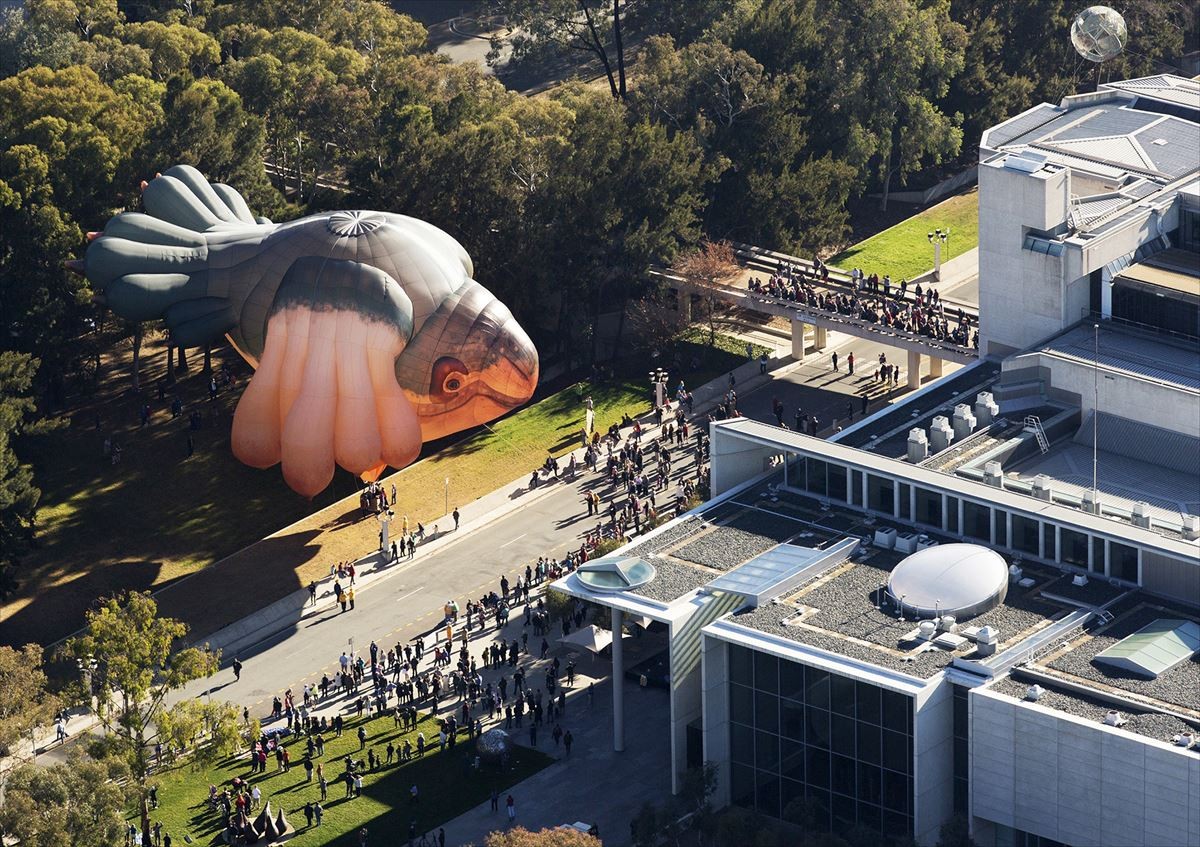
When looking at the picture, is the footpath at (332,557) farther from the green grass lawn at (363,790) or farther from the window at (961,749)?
the window at (961,749)

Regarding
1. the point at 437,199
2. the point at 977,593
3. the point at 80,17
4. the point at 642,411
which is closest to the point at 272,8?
the point at 80,17

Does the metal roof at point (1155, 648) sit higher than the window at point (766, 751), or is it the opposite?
the metal roof at point (1155, 648)

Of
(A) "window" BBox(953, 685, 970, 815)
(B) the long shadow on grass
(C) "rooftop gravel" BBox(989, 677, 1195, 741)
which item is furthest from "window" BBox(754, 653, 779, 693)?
(B) the long shadow on grass

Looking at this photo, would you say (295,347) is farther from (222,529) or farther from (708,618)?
(708,618)

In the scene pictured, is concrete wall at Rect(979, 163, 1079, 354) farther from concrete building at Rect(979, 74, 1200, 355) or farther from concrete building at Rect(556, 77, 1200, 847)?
concrete building at Rect(556, 77, 1200, 847)

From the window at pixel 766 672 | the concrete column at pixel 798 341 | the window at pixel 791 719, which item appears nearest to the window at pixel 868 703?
the window at pixel 791 719

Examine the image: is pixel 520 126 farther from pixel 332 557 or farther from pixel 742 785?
pixel 742 785

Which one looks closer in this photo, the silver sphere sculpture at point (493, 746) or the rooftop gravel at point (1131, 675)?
the rooftop gravel at point (1131, 675)
